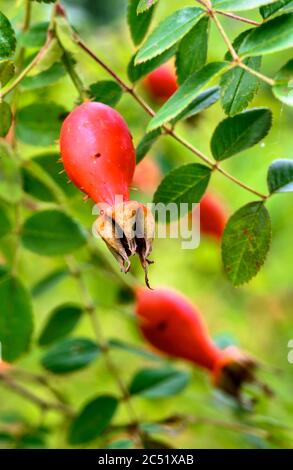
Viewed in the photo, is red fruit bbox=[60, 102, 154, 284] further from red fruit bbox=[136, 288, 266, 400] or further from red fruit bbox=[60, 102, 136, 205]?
red fruit bbox=[136, 288, 266, 400]

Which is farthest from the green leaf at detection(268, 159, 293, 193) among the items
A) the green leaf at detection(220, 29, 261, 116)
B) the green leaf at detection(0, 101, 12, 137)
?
the green leaf at detection(0, 101, 12, 137)

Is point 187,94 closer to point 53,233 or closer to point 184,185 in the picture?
point 184,185

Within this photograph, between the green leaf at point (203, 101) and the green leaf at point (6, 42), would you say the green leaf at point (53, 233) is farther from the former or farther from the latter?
the green leaf at point (6, 42)

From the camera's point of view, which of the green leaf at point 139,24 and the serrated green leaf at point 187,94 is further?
the green leaf at point 139,24

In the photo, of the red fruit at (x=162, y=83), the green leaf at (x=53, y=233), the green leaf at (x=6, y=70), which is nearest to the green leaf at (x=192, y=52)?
the green leaf at (x=6, y=70)

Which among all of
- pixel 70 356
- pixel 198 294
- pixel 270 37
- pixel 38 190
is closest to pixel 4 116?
pixel 270 37

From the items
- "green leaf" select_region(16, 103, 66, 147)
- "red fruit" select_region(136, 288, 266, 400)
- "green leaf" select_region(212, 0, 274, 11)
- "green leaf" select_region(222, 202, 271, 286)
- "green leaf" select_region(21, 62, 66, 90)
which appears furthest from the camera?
"red fruit" select_region(136, 288, 266, 400)
